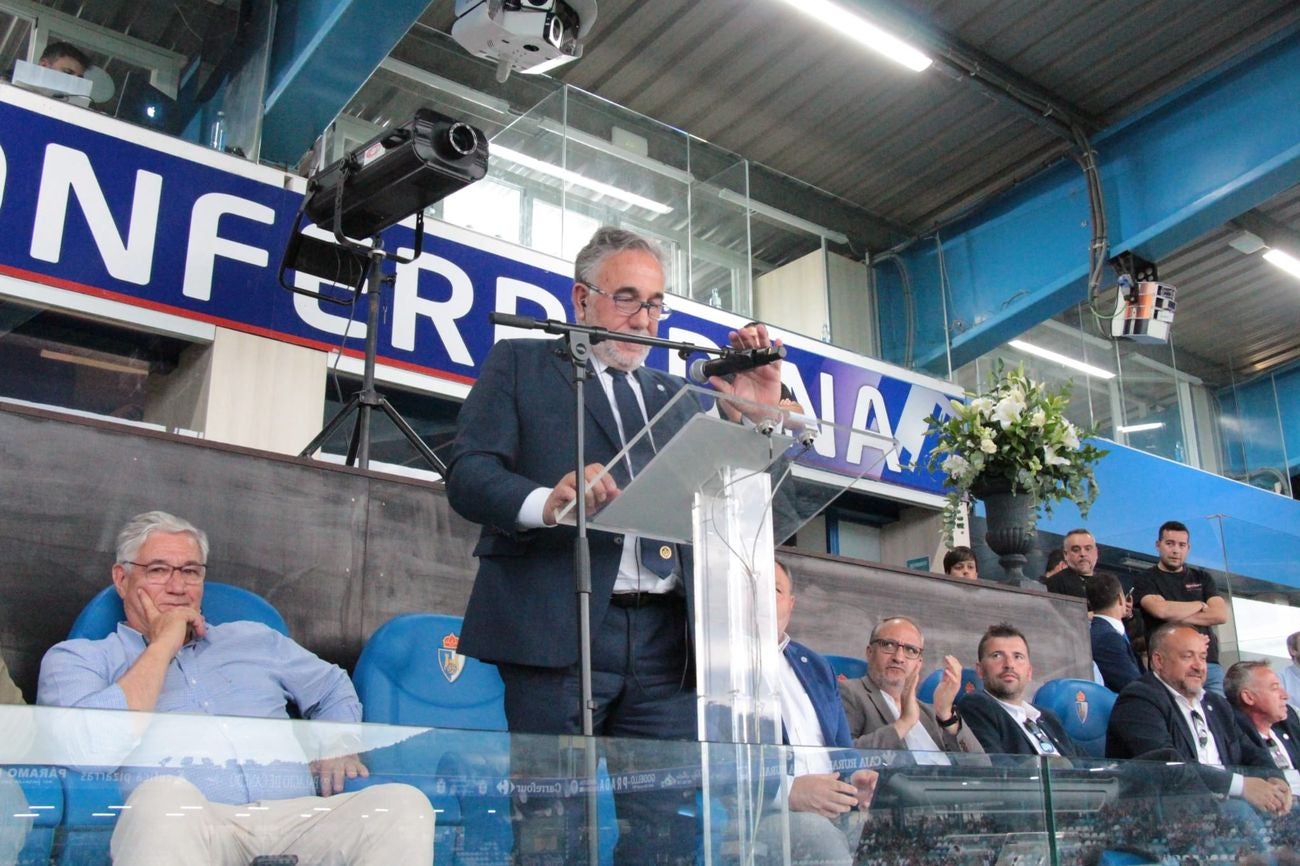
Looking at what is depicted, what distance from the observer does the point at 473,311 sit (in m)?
5.38

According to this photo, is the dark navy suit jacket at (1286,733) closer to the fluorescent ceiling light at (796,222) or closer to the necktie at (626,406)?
the necktie at (626,406)

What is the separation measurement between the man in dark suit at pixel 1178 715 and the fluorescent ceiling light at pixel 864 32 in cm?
363

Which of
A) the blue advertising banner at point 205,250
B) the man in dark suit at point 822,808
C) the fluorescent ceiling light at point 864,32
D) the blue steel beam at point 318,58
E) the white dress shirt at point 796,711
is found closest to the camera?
the man in dark suit at point 822,808

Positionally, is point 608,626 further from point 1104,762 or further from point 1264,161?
point 1264,161

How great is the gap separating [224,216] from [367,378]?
1462 millimetres

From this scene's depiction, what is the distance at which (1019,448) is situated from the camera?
16.0 ft

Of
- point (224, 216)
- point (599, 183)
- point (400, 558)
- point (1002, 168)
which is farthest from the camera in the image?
point (1002, 168)

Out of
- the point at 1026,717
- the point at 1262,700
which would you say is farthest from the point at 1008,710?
the point at 1262,700

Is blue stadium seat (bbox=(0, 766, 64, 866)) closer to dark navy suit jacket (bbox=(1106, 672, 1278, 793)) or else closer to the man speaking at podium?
the man speaking at podium

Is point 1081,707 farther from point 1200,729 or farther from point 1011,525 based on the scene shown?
point 1011,525

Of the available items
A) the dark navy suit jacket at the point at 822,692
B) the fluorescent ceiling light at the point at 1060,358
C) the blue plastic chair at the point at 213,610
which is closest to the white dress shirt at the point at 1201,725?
the dark navy suit jacket at the point at 822,692

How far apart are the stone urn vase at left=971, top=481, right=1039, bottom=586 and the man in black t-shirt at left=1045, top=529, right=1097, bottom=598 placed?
0.46 meters

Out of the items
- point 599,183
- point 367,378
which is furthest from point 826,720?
point 599,183

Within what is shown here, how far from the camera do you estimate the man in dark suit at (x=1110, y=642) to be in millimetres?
4789
